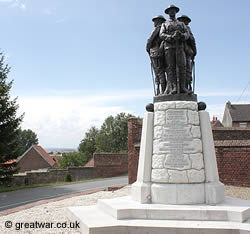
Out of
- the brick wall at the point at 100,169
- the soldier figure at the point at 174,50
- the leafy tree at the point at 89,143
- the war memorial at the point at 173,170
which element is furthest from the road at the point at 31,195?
the leafy tree at the point at 89,143

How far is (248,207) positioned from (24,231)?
4446 millimetres

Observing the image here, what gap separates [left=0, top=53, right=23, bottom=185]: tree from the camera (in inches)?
648

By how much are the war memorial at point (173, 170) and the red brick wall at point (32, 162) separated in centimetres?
3689

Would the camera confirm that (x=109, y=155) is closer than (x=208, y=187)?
No

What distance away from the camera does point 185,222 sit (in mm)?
4969

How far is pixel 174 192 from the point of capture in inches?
223

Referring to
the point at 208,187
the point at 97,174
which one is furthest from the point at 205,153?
the point at 97,174

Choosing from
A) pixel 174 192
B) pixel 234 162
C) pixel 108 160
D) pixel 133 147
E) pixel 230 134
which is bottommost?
pixel 174 192

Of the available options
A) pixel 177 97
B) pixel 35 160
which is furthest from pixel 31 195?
pixel 35 160

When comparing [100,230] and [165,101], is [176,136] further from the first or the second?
[100,230]

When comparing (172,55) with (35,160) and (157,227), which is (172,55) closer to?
(157,227)

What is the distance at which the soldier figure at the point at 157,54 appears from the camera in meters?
6.80

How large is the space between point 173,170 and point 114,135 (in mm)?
45778

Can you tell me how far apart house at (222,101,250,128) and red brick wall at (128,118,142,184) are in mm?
28508
